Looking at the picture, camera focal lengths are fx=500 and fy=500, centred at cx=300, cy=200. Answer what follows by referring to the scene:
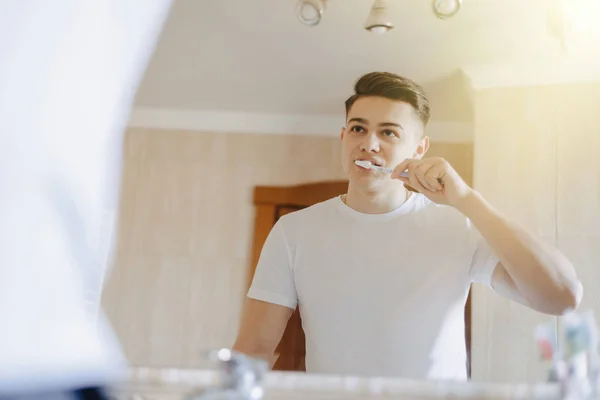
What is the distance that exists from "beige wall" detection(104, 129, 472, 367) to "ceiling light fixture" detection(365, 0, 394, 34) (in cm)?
20

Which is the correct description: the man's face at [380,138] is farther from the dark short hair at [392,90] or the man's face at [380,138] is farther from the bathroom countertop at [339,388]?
the bathroom countertop at [339,388]

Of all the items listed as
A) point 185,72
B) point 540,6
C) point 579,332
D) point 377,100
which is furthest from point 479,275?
point 185,72

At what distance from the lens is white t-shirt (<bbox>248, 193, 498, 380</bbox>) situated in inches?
28.8

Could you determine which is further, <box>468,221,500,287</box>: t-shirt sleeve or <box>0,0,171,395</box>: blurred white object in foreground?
<box>468,221,500,287</box>: t-shirt sleeve

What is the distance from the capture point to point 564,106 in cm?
82

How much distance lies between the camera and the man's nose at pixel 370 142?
79 cm

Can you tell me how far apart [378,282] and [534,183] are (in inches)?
11.8

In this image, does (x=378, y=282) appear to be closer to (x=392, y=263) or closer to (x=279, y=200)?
(x=392, y=263)

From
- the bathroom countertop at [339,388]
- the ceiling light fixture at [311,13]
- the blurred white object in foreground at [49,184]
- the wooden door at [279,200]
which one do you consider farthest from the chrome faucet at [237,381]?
the ceiling light fixture at [311,13]

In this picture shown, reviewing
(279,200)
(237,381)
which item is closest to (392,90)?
(279,200)

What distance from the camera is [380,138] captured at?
31.1 inches

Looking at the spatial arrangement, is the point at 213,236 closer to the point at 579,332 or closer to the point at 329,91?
the point at 329,91

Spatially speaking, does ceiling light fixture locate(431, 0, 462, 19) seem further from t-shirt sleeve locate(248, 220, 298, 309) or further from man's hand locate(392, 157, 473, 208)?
t-shirt sleeve locate(248, 220, 298, 309)

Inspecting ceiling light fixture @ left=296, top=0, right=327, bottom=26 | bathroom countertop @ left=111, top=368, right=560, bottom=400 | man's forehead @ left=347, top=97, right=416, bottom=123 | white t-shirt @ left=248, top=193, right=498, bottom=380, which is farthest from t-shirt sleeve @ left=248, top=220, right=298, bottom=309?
ceiling light fixture @ left=296, top=0, right=327, bottom=26
